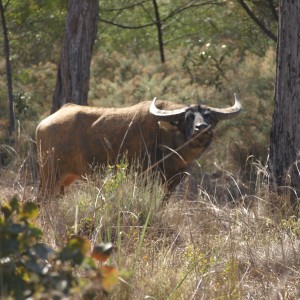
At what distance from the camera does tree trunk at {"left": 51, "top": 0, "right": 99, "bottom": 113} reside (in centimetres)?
1384

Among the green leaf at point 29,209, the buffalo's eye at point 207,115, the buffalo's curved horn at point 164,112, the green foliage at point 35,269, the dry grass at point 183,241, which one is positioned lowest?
the dry grass at point 183,241

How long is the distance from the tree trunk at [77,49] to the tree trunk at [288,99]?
4879mm

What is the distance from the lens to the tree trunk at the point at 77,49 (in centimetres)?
1384

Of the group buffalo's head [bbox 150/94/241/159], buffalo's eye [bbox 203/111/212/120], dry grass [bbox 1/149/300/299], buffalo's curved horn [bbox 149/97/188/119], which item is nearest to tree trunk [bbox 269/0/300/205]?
dry grass [bbox 1/149/300/299]

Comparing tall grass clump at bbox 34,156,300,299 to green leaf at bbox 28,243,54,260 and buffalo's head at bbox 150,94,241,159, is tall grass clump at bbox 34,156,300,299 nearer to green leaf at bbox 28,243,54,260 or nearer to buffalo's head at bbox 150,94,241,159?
green leaf at bbox 28,243,54,260

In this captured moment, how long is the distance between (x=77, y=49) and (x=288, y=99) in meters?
5.25

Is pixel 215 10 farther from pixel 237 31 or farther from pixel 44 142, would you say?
pixel 44 142

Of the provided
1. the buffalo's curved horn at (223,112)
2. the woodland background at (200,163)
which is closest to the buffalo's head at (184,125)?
the buffalo's curved horn at (223,112)

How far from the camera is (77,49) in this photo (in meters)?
13.9

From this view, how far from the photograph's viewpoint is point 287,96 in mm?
9516

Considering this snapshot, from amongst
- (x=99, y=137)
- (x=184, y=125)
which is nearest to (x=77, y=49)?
(x=99, y=137)

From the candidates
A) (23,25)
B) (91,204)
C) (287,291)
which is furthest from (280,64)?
(23,25)

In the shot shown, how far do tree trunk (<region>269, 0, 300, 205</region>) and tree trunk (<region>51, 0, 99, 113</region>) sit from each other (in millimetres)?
4879

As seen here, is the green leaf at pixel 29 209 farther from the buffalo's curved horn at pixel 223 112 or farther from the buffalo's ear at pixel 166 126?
the buffalo's curved horn at pixel 223 112
